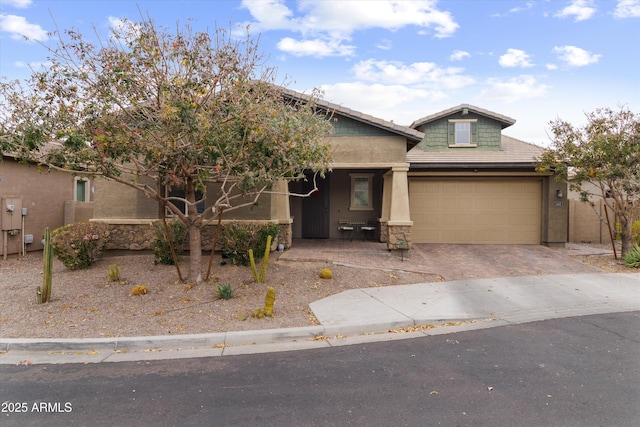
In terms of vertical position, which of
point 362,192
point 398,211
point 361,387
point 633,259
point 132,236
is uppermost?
point 362,192

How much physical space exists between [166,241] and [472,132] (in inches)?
493

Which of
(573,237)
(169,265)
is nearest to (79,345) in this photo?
(169,265)

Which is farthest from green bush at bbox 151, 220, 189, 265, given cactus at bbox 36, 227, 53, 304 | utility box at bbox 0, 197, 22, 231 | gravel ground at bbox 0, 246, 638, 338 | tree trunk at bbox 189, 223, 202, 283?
utility box at bbox 0, 197, 22, 231

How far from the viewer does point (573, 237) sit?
53.3 ft

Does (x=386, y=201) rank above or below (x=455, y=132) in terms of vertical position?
below

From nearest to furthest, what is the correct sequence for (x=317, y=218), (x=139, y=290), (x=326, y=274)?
(x=139, y=290)
(x=326, y=274)
(x=317, y=218)

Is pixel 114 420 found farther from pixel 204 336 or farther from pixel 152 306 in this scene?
pixel 152 306

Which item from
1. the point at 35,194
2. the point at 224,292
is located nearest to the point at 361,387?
the point at 224,292

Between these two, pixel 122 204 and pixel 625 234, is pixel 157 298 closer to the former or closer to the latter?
pixel 122 204

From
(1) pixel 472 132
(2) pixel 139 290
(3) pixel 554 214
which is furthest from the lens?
(1) pixel 472 132

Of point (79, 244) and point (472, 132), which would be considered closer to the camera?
point (79, 244)

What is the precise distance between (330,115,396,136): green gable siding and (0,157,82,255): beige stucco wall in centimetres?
821

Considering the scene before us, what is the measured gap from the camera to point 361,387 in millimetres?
4387

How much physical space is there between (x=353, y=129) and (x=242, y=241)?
4861 mm
